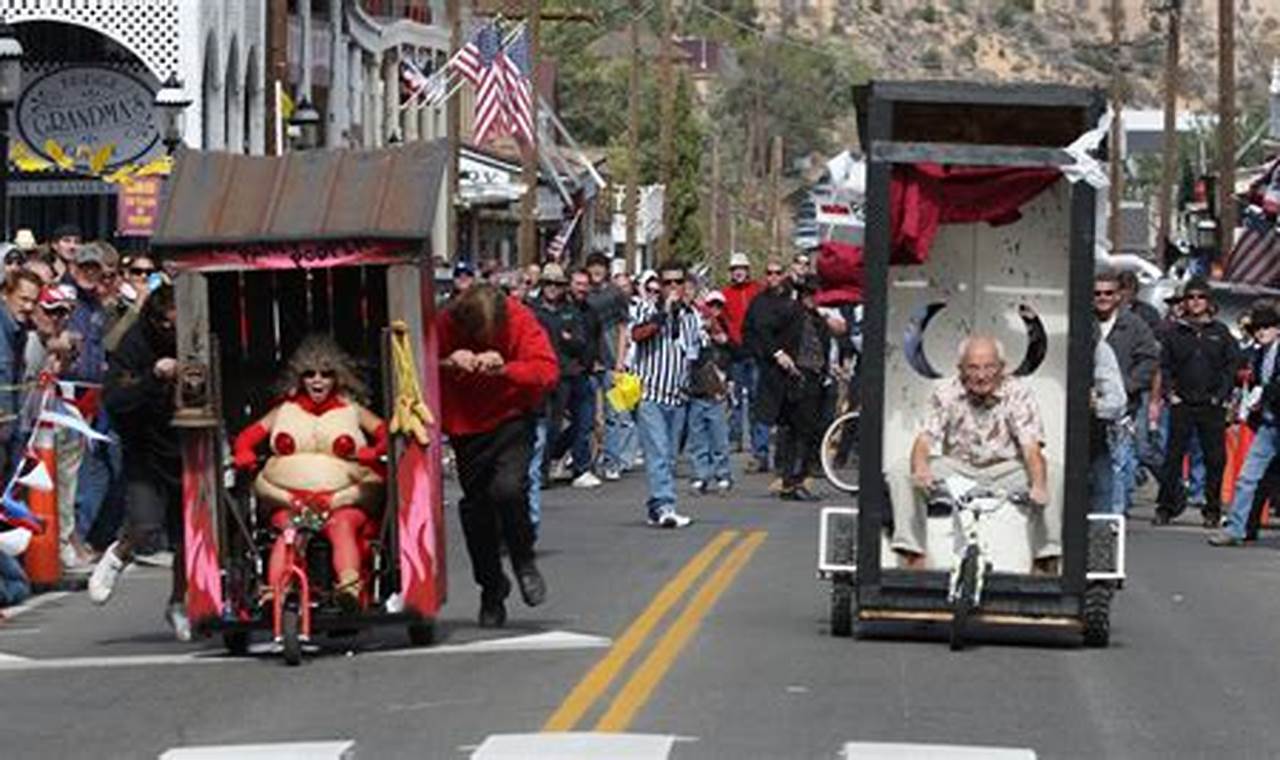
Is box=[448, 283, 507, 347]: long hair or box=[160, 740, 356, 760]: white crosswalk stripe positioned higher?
box=[448, 283, 507, 347]: long hair

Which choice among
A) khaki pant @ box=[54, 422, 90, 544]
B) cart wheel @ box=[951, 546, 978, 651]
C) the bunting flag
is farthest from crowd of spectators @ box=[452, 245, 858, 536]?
cart wheel @ box=[951, 546, 978, 651]

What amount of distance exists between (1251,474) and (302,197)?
1136 centimetres

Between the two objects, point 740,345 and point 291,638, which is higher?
point 740,345

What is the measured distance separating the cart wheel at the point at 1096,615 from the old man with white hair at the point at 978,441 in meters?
0.26

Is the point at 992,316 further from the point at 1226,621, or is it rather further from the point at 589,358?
the point at 589,358

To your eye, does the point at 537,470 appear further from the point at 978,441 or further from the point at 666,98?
the point at 666,98

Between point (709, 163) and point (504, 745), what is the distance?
125m

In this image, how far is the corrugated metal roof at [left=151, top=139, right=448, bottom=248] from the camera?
1683cm

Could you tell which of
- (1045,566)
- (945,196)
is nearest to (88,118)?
(945,196)

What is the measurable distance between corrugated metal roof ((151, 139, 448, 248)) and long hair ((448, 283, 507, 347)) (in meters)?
0.97

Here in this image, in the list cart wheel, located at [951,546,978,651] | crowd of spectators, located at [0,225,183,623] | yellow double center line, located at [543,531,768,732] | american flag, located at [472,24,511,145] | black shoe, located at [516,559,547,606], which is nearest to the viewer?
yellow double center line, located at [543,531,768,732]

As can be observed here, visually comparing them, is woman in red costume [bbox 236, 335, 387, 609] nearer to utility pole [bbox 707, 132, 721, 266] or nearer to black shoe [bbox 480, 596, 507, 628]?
black shoe [bbox 480, 596, 507, 628]

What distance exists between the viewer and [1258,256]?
43719 mm

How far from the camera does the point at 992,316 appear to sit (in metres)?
18.6
